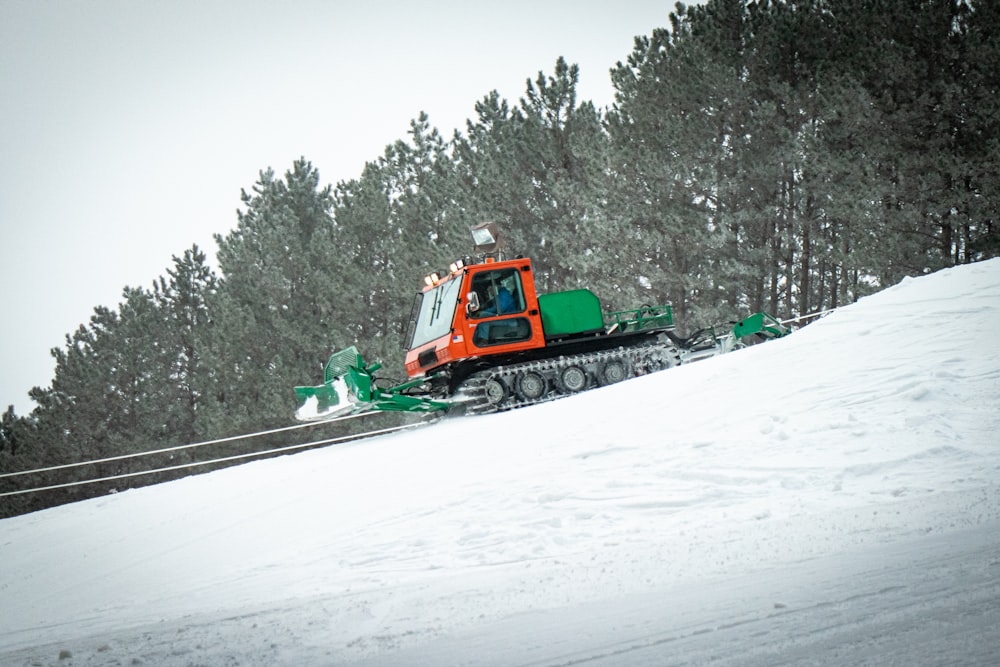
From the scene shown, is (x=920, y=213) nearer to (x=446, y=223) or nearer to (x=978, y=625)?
(x=446, y=223)

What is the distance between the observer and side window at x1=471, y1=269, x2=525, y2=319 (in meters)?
13.5

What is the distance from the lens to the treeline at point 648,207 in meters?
19.8

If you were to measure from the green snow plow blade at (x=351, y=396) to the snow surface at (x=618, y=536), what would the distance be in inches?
59.6

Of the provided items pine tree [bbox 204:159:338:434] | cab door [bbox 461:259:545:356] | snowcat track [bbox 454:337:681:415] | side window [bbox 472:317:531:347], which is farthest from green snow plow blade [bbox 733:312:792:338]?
pine tree [bbox 204:159:338:434]

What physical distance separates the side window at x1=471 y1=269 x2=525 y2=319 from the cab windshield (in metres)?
0.40

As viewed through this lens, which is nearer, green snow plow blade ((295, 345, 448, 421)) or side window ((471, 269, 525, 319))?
green snow plow blade ((295, 345, 448, 421))

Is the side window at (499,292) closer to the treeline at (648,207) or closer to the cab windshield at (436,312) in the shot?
the cab windshield at (436,312)

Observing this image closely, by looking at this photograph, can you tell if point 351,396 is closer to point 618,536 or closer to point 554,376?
point 554,376

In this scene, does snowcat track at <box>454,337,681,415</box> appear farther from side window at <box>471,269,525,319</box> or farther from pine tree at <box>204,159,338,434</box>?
pine tree at <box>204,159,338,434</box>

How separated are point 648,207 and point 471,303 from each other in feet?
38.1

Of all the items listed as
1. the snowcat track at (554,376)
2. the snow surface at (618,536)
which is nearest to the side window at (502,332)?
the snowcat track at (554,376)

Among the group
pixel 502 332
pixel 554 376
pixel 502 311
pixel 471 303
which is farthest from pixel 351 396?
pixel 554 376

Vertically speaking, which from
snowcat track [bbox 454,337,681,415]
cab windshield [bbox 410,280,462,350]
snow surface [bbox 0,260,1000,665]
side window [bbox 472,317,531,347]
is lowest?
snow surface [bbox 0,260,1000,665]

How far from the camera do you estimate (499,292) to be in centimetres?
1362
